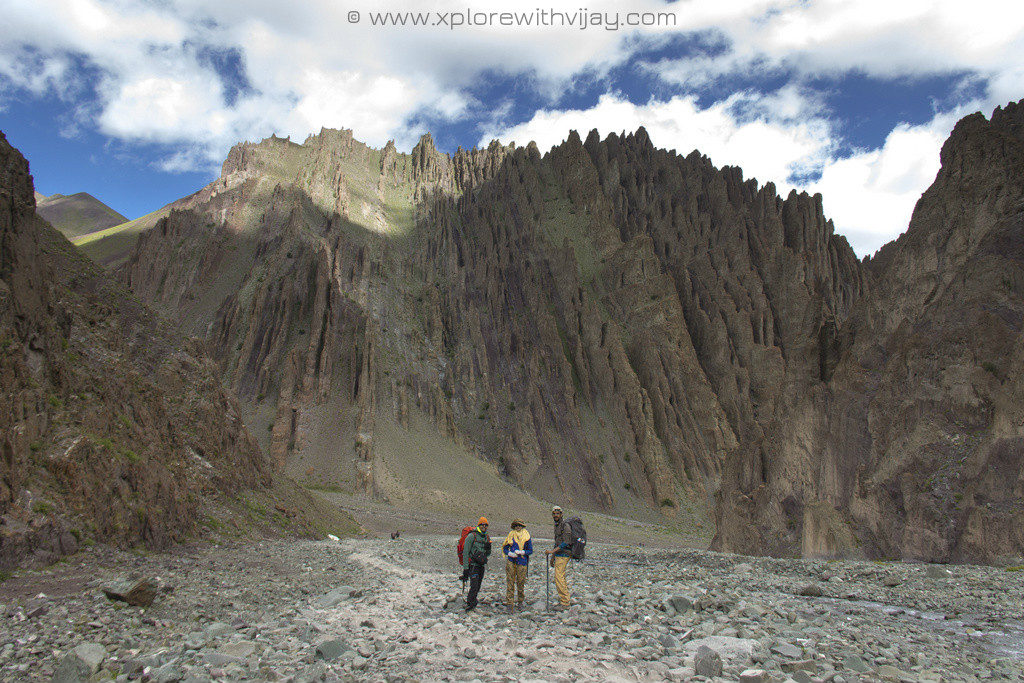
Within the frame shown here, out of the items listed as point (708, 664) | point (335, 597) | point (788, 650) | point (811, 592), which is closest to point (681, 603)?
point (788, 650)

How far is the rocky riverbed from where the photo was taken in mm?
6539

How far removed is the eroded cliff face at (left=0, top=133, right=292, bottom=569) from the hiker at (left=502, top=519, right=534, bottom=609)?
8.19 meters

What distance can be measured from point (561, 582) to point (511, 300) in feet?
219

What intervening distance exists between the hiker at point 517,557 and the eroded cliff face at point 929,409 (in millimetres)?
13909

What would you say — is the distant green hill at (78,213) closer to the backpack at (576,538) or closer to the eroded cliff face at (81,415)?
the eroded cliff face at (81,415)

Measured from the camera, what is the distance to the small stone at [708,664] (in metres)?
6.24

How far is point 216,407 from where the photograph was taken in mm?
24688

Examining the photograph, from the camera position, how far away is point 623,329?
74.6 metres

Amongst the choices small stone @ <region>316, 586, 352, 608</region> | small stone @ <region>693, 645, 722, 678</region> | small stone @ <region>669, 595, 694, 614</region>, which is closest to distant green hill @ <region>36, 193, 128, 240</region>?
small stone @ <region>316, 586, 352, 608</region>

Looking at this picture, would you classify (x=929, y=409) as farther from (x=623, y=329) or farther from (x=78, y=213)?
(x=78, y=213)

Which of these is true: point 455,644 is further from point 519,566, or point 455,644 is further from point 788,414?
point 788,414

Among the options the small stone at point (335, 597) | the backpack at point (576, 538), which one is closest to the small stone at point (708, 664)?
the backpack at point (576, 538)

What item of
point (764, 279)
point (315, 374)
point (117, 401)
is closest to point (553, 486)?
point (315, 374)

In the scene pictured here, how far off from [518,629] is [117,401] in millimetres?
14263
